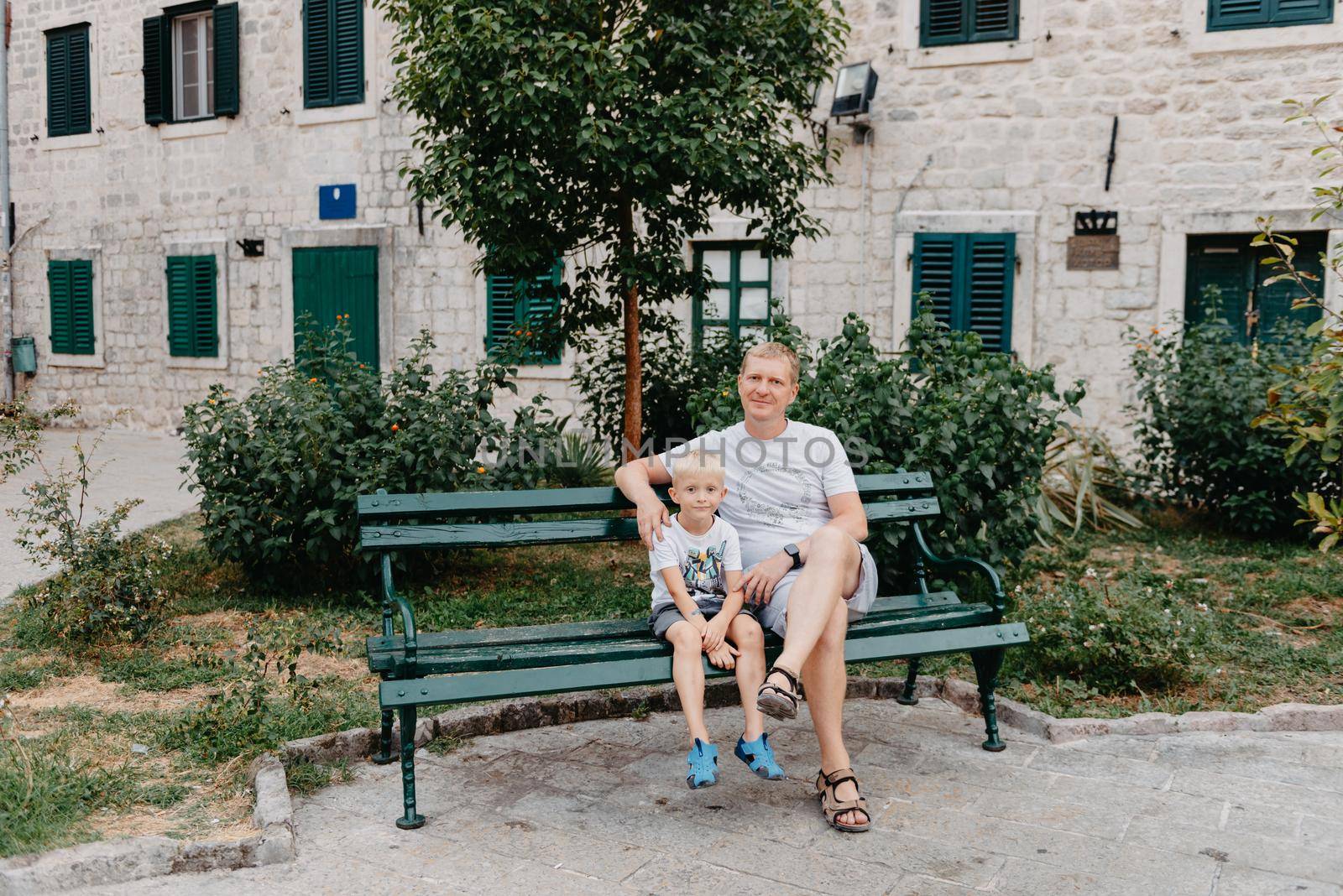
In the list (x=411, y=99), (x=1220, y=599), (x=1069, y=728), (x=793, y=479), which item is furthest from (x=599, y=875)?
(x=411, y=99)

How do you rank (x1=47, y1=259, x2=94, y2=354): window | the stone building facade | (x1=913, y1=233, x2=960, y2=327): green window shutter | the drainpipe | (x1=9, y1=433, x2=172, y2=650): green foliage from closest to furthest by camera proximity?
(x1=9, y1=433, x2=172, y2=650): green foliage < the stone building facade < (x1=913, y1=233, x2=960, y2=327): green window shutter < (x1=47, y1=259, x2=94, y2=354): window < the drainpipe

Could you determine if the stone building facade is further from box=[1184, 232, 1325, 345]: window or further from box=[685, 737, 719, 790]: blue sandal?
box=[685, 737, 719, 790]: blue sandal

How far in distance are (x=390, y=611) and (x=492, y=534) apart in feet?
1.36

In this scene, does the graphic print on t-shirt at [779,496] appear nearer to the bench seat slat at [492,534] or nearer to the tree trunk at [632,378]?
the bench seat slat at [492,534]

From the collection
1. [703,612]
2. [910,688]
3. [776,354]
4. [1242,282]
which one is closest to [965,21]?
[1242,282]

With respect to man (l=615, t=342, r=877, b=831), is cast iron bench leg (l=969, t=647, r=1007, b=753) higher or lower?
lower

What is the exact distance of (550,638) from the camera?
3.91 meters

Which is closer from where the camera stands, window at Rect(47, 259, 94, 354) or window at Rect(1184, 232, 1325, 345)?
window at Rect(1184, 232, 1325, 345)

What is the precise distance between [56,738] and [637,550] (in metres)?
4.03

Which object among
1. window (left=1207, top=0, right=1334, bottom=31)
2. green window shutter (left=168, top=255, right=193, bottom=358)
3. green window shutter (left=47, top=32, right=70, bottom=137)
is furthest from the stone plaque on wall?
green window shutter (left=47, top=32, right=70, bottom=137)

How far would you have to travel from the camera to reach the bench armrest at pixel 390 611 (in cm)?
346

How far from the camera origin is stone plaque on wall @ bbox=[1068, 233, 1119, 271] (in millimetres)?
9117

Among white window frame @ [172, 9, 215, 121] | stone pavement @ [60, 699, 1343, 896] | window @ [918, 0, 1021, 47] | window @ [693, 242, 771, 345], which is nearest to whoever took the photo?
stone pavement @ [60, 699, 1343, 896]

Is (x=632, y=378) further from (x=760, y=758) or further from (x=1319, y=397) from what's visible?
(x=760, y=758)
